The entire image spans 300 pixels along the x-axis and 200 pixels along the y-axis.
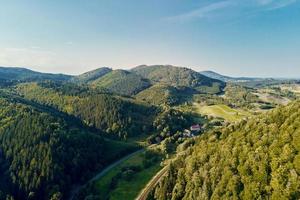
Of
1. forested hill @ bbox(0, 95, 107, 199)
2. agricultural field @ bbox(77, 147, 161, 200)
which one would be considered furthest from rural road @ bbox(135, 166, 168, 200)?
forested hill @ bbox(0, 95, 107, 199)

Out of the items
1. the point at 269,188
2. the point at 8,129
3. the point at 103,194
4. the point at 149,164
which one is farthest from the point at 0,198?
the point at 269,188

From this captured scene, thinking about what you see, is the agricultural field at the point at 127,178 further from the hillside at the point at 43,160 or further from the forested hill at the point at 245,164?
the forested hill at the point at 245,164

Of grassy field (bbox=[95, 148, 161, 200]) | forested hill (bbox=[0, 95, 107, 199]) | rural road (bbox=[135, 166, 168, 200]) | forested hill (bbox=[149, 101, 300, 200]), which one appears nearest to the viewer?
forested hill (bbox=[149, 101, 300, 200])

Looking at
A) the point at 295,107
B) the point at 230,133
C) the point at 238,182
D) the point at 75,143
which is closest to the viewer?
the point at 238,182

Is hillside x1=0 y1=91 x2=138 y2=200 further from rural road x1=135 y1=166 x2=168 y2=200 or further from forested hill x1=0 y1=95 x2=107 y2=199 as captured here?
rural road x1=135 y1=166 x2=168 y2=200

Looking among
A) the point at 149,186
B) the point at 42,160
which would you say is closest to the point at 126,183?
the point at 149,186

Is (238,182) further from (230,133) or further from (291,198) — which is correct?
(230,133)
